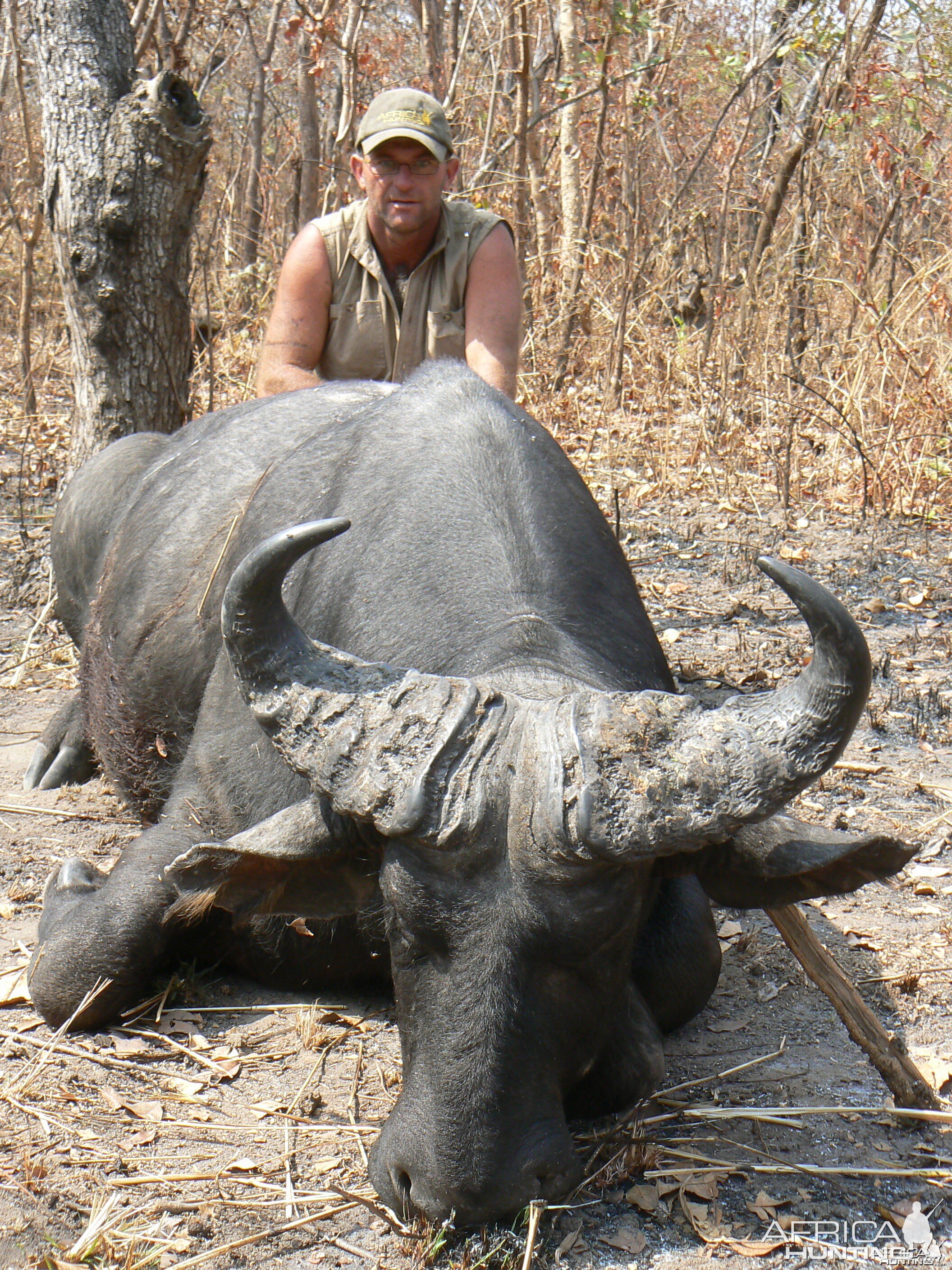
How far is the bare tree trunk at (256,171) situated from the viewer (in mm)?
12086

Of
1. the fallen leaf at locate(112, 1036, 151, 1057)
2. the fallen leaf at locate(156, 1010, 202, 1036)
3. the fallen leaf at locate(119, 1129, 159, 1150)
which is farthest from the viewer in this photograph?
the fallen leaf at locate(156, 1010, 202, 1036)

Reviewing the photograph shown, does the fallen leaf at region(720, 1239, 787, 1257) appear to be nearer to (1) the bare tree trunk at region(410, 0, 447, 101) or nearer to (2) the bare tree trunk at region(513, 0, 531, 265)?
(2) the bare tree trunk at region(513, 0, 531, 265)

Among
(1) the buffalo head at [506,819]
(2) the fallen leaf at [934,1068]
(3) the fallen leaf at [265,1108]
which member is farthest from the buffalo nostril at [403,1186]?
(2) the fallen leaf at [934,1068]

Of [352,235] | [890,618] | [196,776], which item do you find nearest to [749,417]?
[890,618]

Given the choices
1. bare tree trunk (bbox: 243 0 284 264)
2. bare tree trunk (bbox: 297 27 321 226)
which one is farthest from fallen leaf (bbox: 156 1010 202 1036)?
bare tree trunk (bbox: 243 0 284 264)

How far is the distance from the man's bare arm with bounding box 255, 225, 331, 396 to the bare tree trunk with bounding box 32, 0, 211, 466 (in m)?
0.65

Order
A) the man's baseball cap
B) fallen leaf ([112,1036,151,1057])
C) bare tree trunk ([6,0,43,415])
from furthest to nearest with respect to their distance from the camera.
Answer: bare tree trunk ([6,0,43,415]) < the man's baseball cap < fallen leaf ([112,1036,151,1057])

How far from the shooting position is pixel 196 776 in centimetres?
379

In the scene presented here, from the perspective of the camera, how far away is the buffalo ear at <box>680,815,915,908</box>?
260 centimetres

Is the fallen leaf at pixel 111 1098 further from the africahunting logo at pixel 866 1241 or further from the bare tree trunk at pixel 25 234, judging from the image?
the bare tree trunk at pixel 25 234

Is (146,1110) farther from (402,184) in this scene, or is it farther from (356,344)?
(402,184)

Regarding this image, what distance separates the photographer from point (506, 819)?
2385mm

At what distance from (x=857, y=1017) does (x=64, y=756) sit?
130 inches

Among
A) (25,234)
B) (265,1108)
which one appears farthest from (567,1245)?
(25,234)
